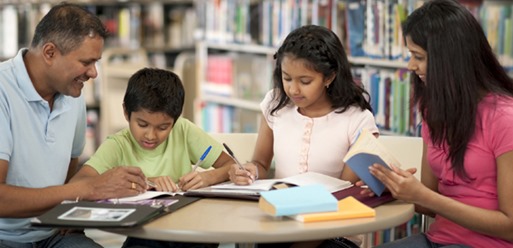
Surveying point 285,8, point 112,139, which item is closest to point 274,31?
point 285,8

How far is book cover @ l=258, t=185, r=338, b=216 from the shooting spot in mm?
2059

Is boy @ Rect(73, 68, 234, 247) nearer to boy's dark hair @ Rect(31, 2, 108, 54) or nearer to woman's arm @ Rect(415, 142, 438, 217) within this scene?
boy's dark hair @ Rect(31, 2, 108, 54)

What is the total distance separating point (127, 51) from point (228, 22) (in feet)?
3.52

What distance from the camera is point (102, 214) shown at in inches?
81.5

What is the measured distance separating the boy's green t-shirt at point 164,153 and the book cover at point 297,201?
1.94ft

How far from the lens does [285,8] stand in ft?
17.7

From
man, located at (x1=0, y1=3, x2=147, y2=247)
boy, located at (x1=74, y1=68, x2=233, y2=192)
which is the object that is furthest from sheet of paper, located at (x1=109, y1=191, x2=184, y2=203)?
boy, located at (x1=74, y1=68, x2=233, y2=192)

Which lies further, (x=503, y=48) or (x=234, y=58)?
(x=234, y=58)

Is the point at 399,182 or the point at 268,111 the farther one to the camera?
the point at 268,111

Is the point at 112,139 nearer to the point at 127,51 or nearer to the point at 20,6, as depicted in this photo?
the point at 127,51

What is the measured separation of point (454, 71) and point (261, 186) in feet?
2.02

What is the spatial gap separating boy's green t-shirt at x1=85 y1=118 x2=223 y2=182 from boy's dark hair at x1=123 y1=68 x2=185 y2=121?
0.09 metres

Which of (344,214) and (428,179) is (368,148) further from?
(428,179)

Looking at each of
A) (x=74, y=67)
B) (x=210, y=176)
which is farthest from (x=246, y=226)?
(x=74, y=67)
